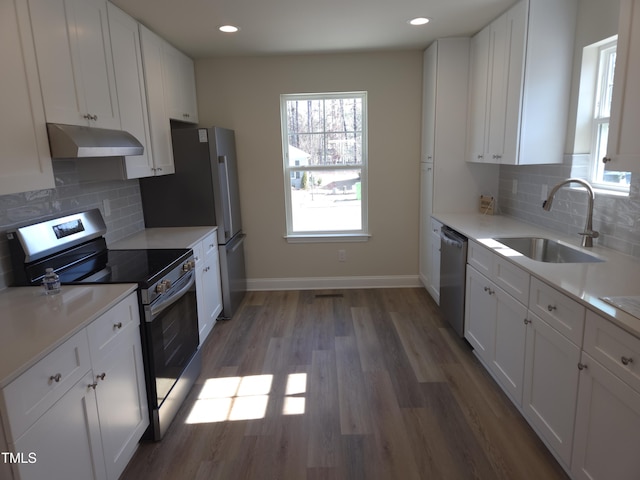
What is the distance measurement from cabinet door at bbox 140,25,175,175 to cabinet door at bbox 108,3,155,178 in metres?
0.06

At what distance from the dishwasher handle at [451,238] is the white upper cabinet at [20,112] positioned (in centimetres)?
257

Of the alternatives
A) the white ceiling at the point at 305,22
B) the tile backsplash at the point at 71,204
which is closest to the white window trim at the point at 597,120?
the white ceiling at the point at 305,22

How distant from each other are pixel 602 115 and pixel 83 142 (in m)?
3.07

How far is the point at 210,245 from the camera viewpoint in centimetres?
348

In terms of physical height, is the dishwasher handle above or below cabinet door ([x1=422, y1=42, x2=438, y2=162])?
below

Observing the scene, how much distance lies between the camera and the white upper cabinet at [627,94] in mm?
1787

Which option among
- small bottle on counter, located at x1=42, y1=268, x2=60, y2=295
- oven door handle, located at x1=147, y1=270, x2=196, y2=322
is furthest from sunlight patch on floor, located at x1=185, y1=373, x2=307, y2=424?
small bottle on counter, located at x1=42, y1=268, x2=60, y2=295

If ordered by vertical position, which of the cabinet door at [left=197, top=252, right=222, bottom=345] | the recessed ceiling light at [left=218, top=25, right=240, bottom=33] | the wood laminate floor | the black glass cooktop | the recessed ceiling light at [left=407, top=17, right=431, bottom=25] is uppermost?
the recessed ceiling light at [left=407, top=17, right=431, bottom=25]

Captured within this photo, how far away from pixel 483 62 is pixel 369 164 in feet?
4.62

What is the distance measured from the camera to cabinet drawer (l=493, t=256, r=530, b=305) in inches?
85.6

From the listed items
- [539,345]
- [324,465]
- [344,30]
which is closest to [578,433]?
[539,345]

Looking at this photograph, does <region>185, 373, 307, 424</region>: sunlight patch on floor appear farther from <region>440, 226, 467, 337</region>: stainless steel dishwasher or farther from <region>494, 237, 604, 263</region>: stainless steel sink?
<region>494, 237, 604, 263</region>: stainless steel sink

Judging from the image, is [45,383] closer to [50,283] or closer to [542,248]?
[50,283]

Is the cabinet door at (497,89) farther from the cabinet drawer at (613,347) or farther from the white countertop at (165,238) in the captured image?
the white countertop at (165,238)
